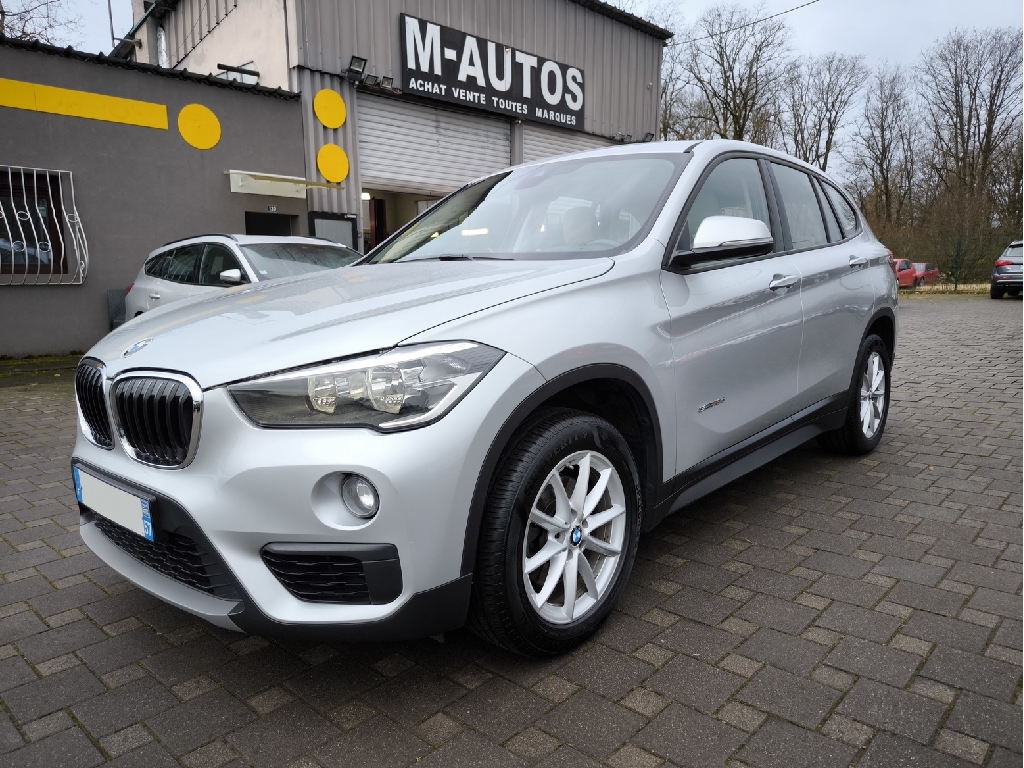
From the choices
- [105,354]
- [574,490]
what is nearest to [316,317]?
[105,354]

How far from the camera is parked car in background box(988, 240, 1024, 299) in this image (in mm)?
19875

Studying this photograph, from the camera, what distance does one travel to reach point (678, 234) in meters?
2.77

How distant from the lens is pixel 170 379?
2033 mm

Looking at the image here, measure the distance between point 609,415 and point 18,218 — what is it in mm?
9908

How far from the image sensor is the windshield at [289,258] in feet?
23.9

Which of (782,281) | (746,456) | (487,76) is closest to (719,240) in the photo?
(782,281)

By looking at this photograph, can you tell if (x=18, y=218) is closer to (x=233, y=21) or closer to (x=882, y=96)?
(x=233, y=21)

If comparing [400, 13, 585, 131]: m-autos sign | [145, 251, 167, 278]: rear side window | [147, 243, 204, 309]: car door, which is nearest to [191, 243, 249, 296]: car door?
[147, 243, 204, 309]: car door

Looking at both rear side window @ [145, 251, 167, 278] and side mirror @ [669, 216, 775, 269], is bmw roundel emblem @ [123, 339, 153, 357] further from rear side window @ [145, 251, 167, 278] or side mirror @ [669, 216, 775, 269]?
rear side window @ [145, 251, 167, 278]

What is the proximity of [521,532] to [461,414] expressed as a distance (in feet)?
1.36

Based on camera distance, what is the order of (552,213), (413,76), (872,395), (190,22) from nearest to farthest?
1. (552,213)
2. (872,395)
3. (413,76)
4. (190,22)

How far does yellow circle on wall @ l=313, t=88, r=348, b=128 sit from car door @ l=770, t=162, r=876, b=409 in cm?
1000

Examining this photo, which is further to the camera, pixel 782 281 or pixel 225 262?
pixel 225 262

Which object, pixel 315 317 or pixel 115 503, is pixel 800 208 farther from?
pixel 115 503
